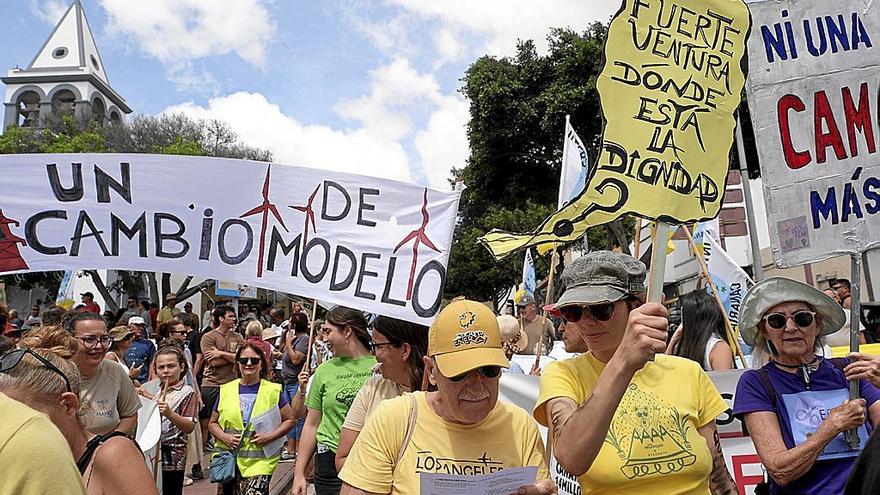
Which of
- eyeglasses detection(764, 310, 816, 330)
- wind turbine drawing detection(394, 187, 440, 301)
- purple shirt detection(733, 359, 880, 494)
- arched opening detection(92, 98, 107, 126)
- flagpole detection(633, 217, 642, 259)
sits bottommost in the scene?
purple shirt detection(733, 359, 880, 494)

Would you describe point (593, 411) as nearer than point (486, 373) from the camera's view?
Yes

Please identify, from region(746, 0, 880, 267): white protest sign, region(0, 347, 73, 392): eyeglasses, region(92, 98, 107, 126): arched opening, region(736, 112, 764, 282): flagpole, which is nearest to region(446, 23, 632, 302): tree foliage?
region(736, 112, 764, 282): flagpole

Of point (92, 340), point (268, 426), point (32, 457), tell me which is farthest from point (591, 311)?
point (268, 426)

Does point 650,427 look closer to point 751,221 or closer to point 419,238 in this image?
point 419,238

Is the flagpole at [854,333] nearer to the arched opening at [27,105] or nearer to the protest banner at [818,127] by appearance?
the protest banner at [818,127]

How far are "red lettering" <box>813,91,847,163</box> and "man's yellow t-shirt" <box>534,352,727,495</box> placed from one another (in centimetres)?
125

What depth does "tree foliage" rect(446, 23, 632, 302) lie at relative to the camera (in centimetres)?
2198

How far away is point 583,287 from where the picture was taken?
236cm

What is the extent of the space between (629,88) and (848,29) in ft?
3.67

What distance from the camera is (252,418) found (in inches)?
211

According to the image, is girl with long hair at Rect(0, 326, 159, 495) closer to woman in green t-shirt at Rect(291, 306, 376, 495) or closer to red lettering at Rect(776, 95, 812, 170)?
woman in green t-shirt at Rect(291, 306, 376, 495)

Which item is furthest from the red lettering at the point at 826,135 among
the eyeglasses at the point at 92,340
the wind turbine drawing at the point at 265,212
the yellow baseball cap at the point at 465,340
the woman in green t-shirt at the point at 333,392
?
the eyeglasses at the point at 92,340

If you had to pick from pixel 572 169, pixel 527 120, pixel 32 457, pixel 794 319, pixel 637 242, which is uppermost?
pixel 527 120

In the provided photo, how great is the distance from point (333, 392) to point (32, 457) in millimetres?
2778
